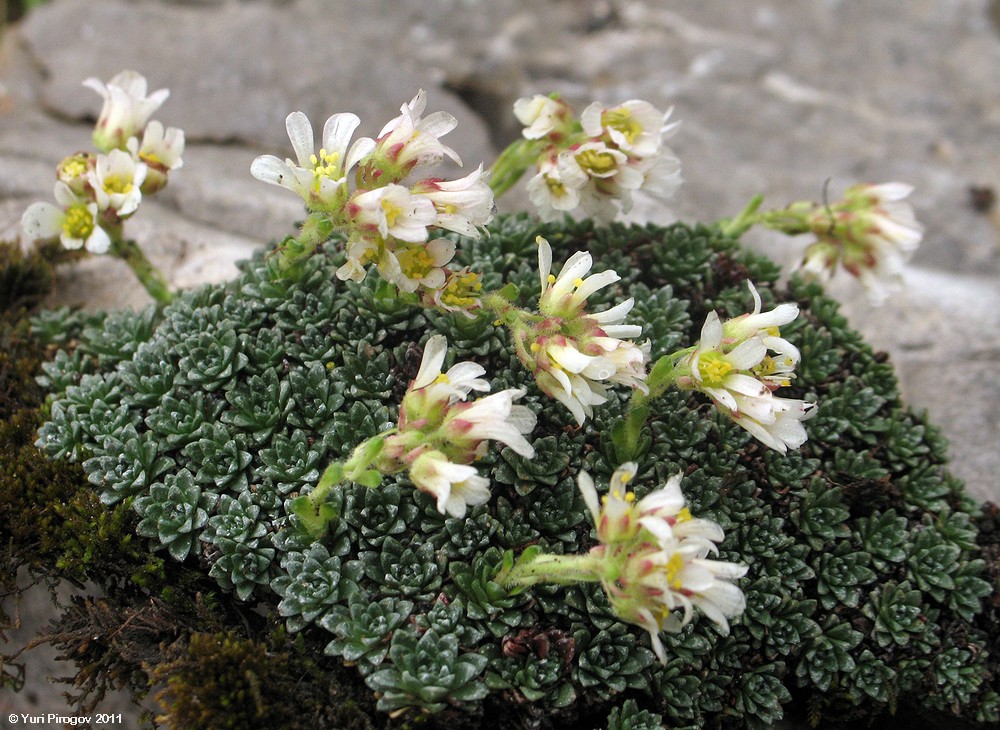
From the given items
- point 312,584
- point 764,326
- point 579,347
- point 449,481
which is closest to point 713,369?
point 764,326

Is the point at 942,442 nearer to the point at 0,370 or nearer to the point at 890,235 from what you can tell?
the point at 890,235

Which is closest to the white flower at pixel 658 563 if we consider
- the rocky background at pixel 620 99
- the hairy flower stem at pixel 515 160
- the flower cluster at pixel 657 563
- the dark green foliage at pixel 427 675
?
the flower cluster at pixel 657 563

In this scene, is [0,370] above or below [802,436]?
below

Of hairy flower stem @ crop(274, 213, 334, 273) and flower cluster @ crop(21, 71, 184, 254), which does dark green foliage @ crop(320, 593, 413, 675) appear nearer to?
hairy flower stem @ crop(274, 213, 334, 273)

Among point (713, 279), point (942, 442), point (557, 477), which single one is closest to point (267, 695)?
point (557, 477)

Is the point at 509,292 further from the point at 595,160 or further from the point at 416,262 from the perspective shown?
the point at 595,160
